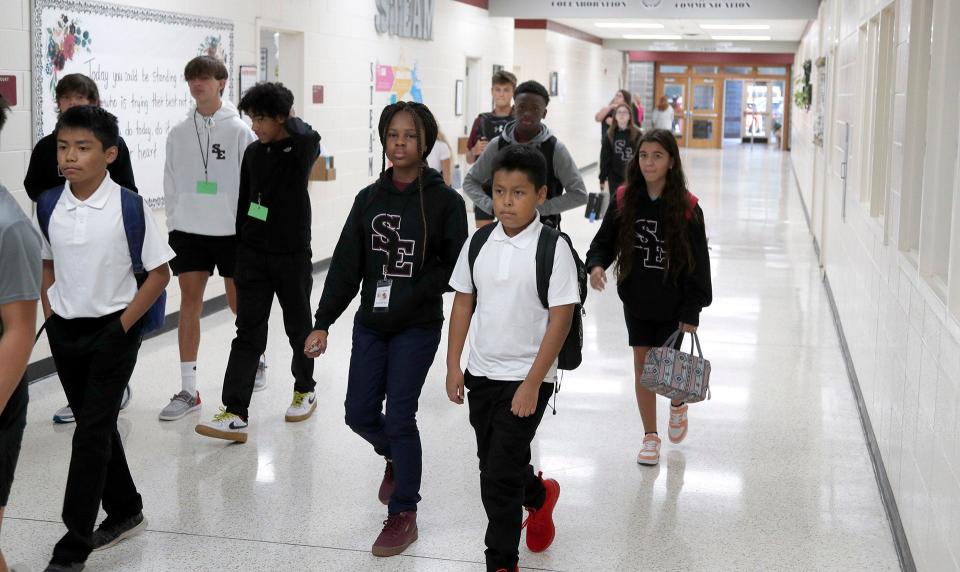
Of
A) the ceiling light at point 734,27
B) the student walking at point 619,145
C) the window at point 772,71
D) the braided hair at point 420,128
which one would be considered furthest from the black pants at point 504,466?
the window at point 772,71

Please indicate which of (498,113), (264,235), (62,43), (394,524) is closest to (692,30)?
(498,113)

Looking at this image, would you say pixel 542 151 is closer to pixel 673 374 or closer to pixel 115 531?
pixel 673 374

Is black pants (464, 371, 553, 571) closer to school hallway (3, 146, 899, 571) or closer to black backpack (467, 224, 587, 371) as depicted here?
black backpack (467, 224, 587, 371)

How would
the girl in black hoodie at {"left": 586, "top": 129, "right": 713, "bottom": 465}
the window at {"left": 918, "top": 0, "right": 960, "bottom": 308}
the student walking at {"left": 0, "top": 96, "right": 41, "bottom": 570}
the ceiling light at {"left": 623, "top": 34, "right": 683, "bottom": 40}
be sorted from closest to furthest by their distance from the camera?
the student walking at {"left": 0, "top": 96, "right": 41, "bottom": 570}, the window at {"left": 918, "top": 0, "right": 960, "bottom": 308}, the girl in black hoodie at {"left": 586, "top": 129, "right": 713, "bottom": 465}, the ceiling light at {"left": 623, "top": 34, "right": 683, "bottom": 40}

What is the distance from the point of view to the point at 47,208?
10.1ft

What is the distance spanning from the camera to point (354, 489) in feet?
13.0

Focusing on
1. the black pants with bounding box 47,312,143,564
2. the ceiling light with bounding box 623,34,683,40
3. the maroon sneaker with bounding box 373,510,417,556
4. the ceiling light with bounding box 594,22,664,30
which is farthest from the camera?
the ceiling light with bounding box 623,34,683,40

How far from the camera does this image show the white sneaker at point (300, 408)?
478 centimetres

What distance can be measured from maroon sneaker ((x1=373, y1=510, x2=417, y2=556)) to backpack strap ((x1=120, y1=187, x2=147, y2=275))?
3.50 feet

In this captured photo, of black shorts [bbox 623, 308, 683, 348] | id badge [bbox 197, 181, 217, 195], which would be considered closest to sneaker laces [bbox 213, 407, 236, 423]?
id badge [bbox 197, 181, 217, 195]

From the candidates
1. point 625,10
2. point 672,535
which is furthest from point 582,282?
point 625,10

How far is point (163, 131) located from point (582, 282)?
4.36 meters

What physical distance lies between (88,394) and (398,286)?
0.93 meters

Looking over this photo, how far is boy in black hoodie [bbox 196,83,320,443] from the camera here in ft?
14.5
